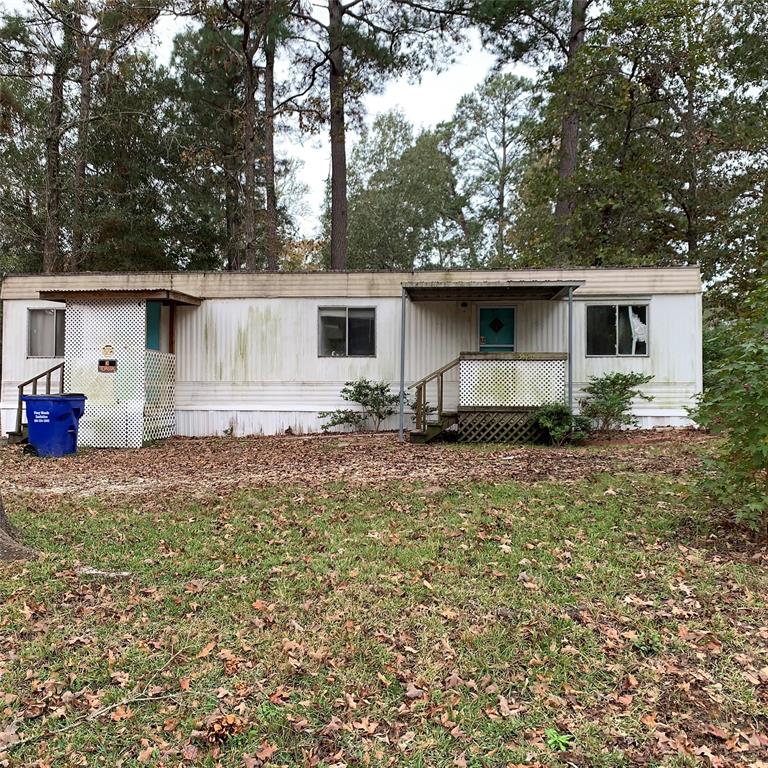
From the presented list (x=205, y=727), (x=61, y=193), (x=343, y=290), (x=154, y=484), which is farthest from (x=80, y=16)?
(x=205, y=727)

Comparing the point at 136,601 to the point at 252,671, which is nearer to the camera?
the point at 252,671

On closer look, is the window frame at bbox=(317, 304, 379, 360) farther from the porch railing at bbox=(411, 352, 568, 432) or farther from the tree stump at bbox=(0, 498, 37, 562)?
the tree stump at bbox=(0, 498, 37, 562)

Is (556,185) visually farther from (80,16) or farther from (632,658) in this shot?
(632,658)

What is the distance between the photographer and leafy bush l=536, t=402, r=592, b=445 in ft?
32.8

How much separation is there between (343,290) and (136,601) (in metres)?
8.94

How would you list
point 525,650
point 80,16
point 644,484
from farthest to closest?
point 80,16 < point 644,484 < point 525,650

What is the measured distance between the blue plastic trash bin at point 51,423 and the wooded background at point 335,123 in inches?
360

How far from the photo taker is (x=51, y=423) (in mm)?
9516

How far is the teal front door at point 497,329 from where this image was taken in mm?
11797

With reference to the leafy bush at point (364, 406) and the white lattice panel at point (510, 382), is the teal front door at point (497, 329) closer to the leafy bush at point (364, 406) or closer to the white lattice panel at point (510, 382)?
the white lattice panel at point (510, 382)

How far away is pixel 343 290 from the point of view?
38.8 ft

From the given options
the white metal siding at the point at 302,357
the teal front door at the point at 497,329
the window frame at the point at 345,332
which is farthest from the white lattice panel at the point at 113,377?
the teal front door at the point at 497,329

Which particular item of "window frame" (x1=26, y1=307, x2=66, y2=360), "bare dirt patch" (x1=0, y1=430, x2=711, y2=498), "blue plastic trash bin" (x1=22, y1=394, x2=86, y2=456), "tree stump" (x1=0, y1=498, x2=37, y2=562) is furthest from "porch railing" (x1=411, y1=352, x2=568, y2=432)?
"window frame" (x1=26, y1=307, x2=66, y2=360)

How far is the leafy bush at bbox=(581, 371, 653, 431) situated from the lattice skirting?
140 cm
